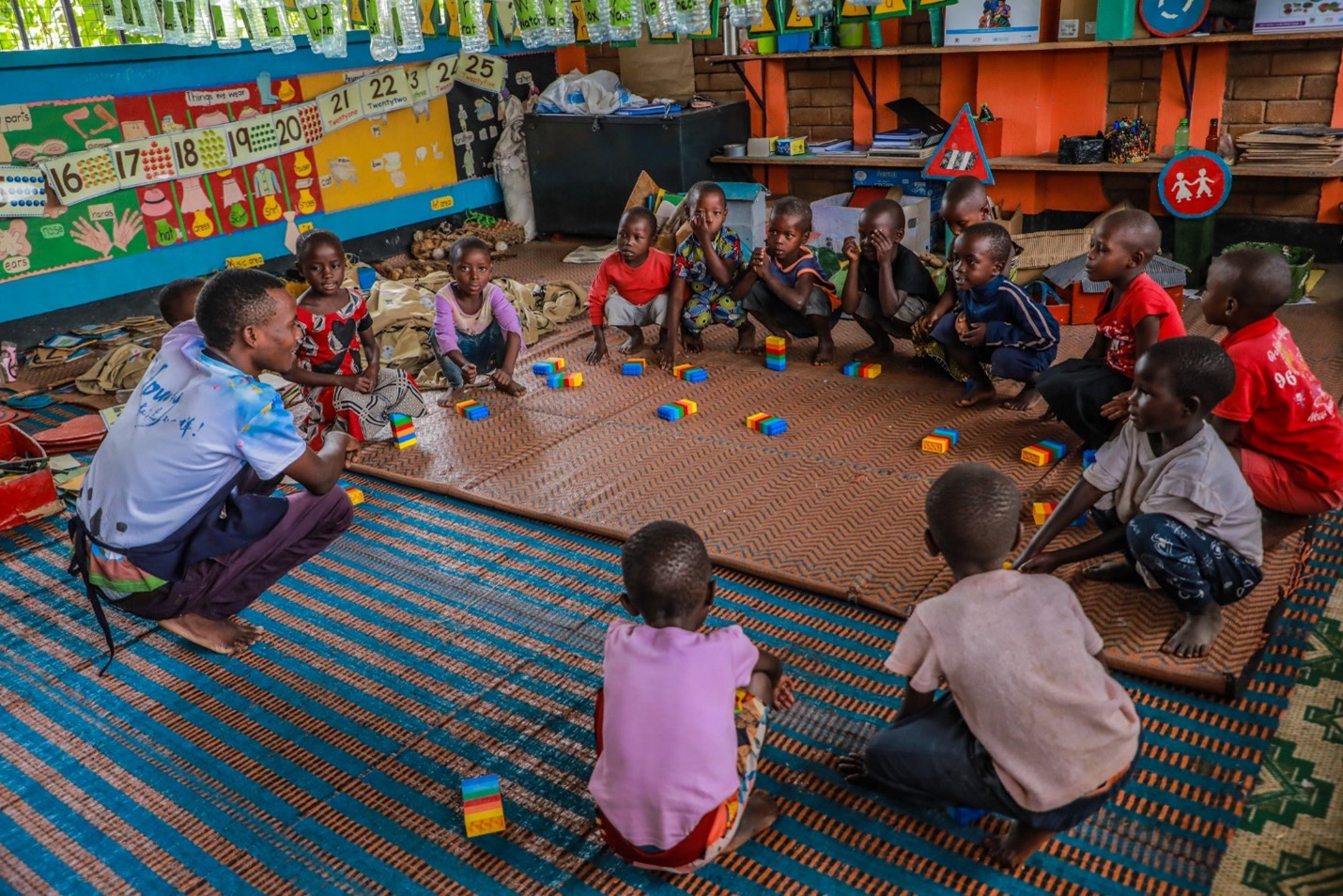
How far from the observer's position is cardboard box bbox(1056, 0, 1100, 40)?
20.3 ft

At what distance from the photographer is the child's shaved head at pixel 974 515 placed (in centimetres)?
197

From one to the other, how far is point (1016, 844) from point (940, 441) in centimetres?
213

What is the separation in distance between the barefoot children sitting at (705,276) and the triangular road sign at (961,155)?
181 centimetres

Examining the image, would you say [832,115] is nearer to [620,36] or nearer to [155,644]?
[620,36]

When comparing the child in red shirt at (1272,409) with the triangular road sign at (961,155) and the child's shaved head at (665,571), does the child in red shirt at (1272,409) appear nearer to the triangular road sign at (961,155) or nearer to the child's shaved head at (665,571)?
the child's shaved head at (665,571)

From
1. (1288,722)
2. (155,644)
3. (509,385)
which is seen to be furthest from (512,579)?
(1288,722)

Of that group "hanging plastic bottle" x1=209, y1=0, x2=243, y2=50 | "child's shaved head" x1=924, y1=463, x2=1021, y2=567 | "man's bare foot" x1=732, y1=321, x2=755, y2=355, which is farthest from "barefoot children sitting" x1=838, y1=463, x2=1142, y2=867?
"hanging plastic bottle" x1=209, y1=0, x2=243, y2=50

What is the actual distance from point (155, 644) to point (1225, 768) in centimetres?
296

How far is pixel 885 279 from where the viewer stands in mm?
4758

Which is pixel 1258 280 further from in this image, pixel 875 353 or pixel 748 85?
pixel 748 85

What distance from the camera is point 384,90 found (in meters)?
7.86

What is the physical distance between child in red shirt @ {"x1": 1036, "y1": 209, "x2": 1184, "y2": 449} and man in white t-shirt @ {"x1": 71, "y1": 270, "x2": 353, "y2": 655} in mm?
2653

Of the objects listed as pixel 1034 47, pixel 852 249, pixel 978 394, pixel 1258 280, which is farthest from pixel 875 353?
pixel 1034 47

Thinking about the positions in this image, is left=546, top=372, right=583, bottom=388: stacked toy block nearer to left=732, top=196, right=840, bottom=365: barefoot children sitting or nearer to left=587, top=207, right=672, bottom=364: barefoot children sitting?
left=587, top=207, right=672, bottom=364: barefoot children sitting
